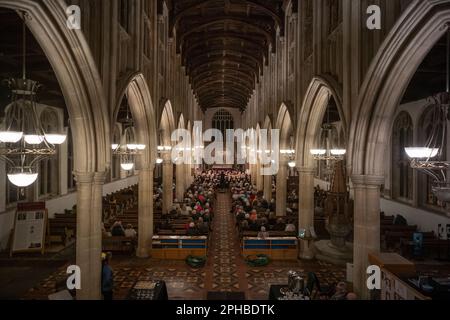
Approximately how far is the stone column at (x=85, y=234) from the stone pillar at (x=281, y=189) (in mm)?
12859

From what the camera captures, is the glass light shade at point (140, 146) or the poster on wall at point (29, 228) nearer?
the glass light shade at point (140, 146)

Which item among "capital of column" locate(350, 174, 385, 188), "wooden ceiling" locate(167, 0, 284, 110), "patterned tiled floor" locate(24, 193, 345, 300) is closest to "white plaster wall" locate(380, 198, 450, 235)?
"patterned tiled floor" locate(24, 193, 345, 300)

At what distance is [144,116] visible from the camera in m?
12.5

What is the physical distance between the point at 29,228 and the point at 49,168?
518 centimetres

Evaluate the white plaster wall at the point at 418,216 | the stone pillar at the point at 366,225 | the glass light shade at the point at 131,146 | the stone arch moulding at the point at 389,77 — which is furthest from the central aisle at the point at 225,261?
the white plaster wall at the point at 418,216

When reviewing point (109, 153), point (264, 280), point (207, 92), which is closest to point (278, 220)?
point (264, 280)

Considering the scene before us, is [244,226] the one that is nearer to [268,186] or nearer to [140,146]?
[140,146]

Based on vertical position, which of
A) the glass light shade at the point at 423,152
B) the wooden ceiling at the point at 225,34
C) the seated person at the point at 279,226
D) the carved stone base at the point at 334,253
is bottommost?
the carved stone base at the point at 334,253

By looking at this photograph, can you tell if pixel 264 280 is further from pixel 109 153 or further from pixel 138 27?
pixel 138 27

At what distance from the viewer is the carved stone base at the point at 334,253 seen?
12250 millimetres

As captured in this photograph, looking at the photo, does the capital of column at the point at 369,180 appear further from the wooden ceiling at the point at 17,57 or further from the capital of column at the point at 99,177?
the wooden ceiling at the point at 17,57

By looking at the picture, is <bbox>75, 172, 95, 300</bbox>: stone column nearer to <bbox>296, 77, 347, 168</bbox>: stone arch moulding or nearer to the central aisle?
the central aisle

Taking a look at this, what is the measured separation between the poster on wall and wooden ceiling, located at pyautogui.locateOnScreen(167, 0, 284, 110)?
11.4 m

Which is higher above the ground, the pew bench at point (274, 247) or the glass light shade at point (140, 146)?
the glass light shade at point (140, 146)
